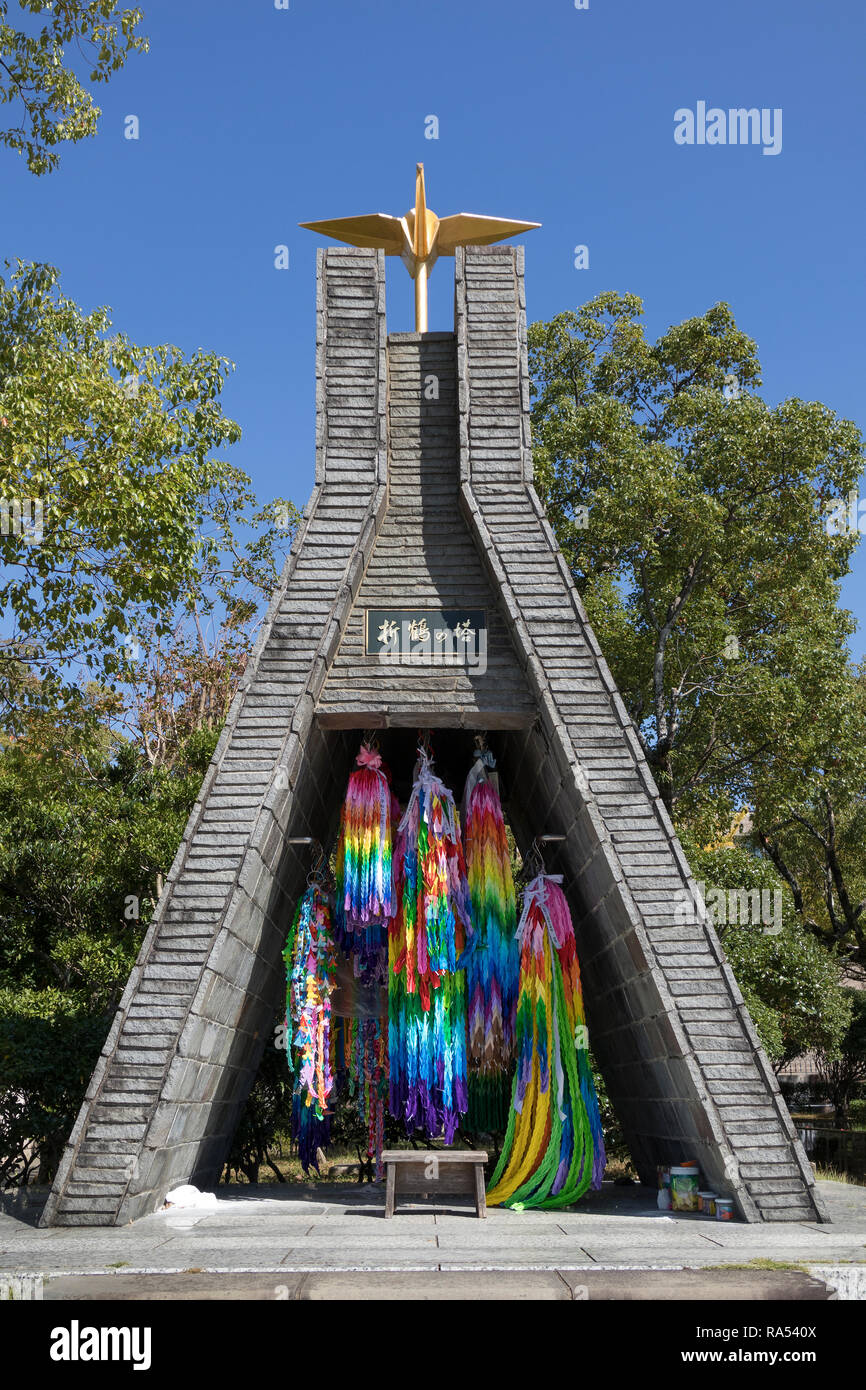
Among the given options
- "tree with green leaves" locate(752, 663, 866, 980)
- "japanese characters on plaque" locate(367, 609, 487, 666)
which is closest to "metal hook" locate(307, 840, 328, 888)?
"japanese characters on plaque" locate(367, 609, 487, 666)

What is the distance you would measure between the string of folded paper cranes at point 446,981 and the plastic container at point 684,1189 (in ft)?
2.60

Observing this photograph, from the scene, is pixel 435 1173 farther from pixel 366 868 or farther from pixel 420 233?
pixel 420 233

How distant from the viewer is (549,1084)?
783 cm

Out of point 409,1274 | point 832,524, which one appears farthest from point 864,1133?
point 409,1274

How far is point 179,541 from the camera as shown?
1134 centimetres

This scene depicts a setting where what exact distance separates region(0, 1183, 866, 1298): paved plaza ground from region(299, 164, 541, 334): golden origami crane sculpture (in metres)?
7.24

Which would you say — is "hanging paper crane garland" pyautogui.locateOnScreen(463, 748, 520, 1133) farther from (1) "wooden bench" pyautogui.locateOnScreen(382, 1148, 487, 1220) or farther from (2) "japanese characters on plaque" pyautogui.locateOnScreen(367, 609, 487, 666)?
(1) "wooden bench" pyautogui.locateOnScreen(382, 1148, 487, 1220)

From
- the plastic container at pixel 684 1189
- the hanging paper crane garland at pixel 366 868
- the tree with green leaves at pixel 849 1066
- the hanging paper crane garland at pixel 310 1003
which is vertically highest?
the hanging paper crane garland at pixel 366 868

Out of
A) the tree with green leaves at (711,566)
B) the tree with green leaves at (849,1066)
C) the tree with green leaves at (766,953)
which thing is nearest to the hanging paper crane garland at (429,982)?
the tree with green leaves at (766,953)

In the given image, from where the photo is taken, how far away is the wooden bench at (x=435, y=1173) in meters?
7.01

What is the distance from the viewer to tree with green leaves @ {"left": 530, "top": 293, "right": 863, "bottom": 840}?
16.7 metres

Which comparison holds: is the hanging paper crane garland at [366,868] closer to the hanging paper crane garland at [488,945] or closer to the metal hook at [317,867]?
the metal hook at [317,867]

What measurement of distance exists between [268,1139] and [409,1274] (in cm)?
689

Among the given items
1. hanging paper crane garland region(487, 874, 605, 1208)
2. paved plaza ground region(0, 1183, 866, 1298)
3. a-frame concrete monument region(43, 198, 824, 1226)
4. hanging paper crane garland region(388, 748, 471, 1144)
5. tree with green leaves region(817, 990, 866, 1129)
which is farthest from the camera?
tree with green leaves region(817, 990, 866, 1129)
